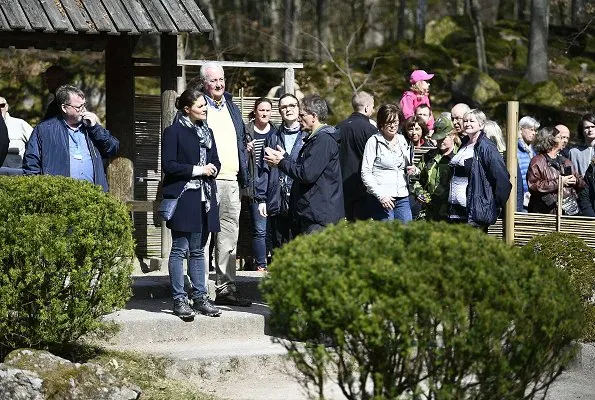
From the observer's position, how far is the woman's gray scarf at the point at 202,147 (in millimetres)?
8242

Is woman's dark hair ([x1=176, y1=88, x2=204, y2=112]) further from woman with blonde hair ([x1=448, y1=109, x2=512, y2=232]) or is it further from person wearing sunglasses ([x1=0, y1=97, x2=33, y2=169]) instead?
person wearing sunglasses ([x1=0, y1=97, x2=33, y2=169])

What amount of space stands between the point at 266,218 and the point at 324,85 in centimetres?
1428

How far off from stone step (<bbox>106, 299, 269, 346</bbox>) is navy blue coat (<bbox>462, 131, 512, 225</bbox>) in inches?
74.2

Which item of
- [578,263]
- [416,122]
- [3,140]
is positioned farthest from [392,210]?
[3,140]

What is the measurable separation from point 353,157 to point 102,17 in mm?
2538

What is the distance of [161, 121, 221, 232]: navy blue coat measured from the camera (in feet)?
26.7

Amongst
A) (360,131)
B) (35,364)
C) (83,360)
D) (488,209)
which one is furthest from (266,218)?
(35,364)

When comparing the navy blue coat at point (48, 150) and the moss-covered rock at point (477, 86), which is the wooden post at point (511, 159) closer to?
the navy blue coat at point (48, 150)

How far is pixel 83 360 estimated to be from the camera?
7.56 metres

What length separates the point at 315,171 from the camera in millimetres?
8266

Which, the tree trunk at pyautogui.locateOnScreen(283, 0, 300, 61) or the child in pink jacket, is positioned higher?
the tree trunk at pyautogui.locateOnScreen(283, 0, 300, 61)

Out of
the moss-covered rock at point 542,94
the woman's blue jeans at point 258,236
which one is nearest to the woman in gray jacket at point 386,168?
the woman's blue jeans at point 258,236

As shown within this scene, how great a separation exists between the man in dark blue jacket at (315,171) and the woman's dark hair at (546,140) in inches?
123

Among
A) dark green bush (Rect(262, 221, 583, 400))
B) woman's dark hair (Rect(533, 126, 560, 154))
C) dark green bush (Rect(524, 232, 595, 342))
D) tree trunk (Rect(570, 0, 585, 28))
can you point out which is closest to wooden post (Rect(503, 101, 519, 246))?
woman's dark hair (Rect(533, 126, 560, 154))
